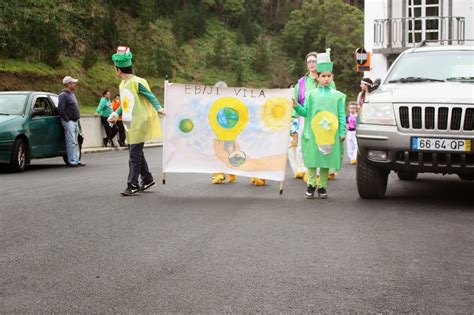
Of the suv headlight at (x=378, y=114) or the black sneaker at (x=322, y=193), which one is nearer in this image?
the suv headlight at (x=378, y=114)

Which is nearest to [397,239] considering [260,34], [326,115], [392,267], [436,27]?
[392,267]

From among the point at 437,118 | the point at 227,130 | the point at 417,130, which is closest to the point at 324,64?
the point at 227,130

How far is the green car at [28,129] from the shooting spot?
14844 millimetres

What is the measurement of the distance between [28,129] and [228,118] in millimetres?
6426

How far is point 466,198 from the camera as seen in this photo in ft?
32.8

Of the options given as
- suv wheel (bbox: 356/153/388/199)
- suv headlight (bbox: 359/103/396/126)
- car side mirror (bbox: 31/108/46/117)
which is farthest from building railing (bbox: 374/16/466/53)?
suv headlight (bbox: 359/103/396/126)

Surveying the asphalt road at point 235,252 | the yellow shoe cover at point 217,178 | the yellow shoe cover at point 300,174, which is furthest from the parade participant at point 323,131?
the yellow shoe cover at point 300,174

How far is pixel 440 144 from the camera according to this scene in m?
8.52

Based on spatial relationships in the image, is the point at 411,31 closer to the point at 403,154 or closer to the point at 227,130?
the point at 227,130

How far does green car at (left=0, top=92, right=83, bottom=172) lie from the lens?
48.7 feet

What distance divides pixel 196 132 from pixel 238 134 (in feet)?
1.86

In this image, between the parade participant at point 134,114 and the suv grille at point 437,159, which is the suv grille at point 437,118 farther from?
the parade participant at point 134,114

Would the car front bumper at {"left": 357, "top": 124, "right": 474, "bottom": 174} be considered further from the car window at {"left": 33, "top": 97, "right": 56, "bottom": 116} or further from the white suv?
the car window at {"left": 33, "top": 97, "right": 56, "bottom": 116}

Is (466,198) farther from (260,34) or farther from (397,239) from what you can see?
(260,34)
